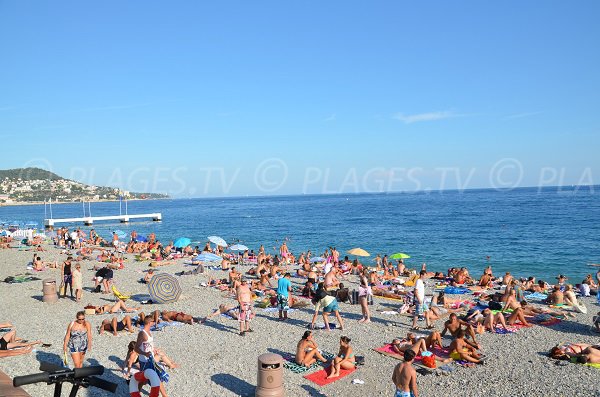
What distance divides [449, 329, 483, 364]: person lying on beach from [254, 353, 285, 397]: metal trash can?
4316 mm

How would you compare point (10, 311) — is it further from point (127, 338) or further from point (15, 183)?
point (15, 183)

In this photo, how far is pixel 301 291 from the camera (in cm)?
1742

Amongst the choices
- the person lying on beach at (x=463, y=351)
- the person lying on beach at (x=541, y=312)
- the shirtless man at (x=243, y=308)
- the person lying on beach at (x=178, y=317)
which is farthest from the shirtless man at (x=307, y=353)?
the person lying on beach at (x=541, y=312)

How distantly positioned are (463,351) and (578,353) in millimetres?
2473

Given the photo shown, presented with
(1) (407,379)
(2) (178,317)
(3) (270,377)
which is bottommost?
(2) (178,317)

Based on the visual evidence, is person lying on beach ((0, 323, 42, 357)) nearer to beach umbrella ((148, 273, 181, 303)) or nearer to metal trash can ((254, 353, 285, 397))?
beach umbrella ((148, 273, 181, 303))

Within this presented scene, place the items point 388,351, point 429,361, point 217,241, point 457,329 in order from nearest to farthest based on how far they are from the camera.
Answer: point 429,361 < point 457,329 < point 388,351 < point 217,241

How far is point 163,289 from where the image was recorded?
50.1ft

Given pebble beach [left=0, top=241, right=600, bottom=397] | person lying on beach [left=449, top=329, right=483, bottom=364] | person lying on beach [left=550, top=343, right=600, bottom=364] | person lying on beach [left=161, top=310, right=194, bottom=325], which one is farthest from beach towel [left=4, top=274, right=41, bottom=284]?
person lying on beach [left=550, top=343, right=600, bottom=364]

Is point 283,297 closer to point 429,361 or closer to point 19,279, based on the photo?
point 429,361

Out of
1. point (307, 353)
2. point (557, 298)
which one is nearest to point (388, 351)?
point (307, 353)

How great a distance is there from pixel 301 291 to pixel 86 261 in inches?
644

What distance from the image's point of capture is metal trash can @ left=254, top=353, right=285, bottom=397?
24.4ft

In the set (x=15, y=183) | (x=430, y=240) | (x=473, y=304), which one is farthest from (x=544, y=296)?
(x=15, y=183)
